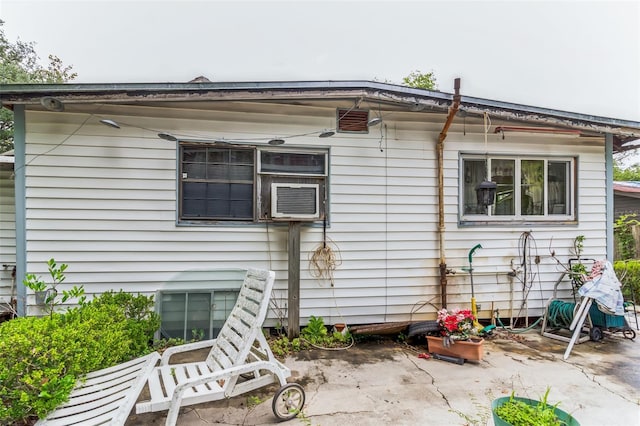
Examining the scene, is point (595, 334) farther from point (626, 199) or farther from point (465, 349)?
point (626, 199)

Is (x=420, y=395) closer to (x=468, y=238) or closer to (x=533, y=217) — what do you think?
(x=468, y=238)

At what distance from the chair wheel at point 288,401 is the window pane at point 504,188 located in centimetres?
386

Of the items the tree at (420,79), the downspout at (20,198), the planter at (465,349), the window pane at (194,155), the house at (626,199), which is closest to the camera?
the planter at (465,349)

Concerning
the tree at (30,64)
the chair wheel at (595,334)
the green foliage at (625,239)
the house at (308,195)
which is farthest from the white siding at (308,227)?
the tree at (30,64)

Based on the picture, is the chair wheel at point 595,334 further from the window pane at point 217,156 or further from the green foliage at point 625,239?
the green foliage at point 625,239

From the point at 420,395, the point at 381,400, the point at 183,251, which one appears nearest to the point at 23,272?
the point at 183,251

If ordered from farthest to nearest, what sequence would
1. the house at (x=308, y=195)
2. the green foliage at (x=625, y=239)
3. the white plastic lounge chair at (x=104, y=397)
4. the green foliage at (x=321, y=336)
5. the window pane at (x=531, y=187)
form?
the green foliage at (x=625, y=239), the window pane at (x=531, y=187), the green foliage at (x=321, y=336), the house at (x=308, y=195), the white plastic lounge chair at (x=104, y=397)

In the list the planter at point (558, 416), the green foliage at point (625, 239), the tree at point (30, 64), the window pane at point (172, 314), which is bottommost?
the window pane at point (172, 314)

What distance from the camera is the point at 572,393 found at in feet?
8.90

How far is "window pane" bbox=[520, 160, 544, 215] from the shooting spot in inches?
185

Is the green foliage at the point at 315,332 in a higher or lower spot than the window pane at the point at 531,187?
lower

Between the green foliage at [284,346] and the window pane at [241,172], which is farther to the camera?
the window pane at [241,172]

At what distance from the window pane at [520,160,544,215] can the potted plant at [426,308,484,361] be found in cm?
221

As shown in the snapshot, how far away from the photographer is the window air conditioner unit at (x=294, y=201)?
156 inches
